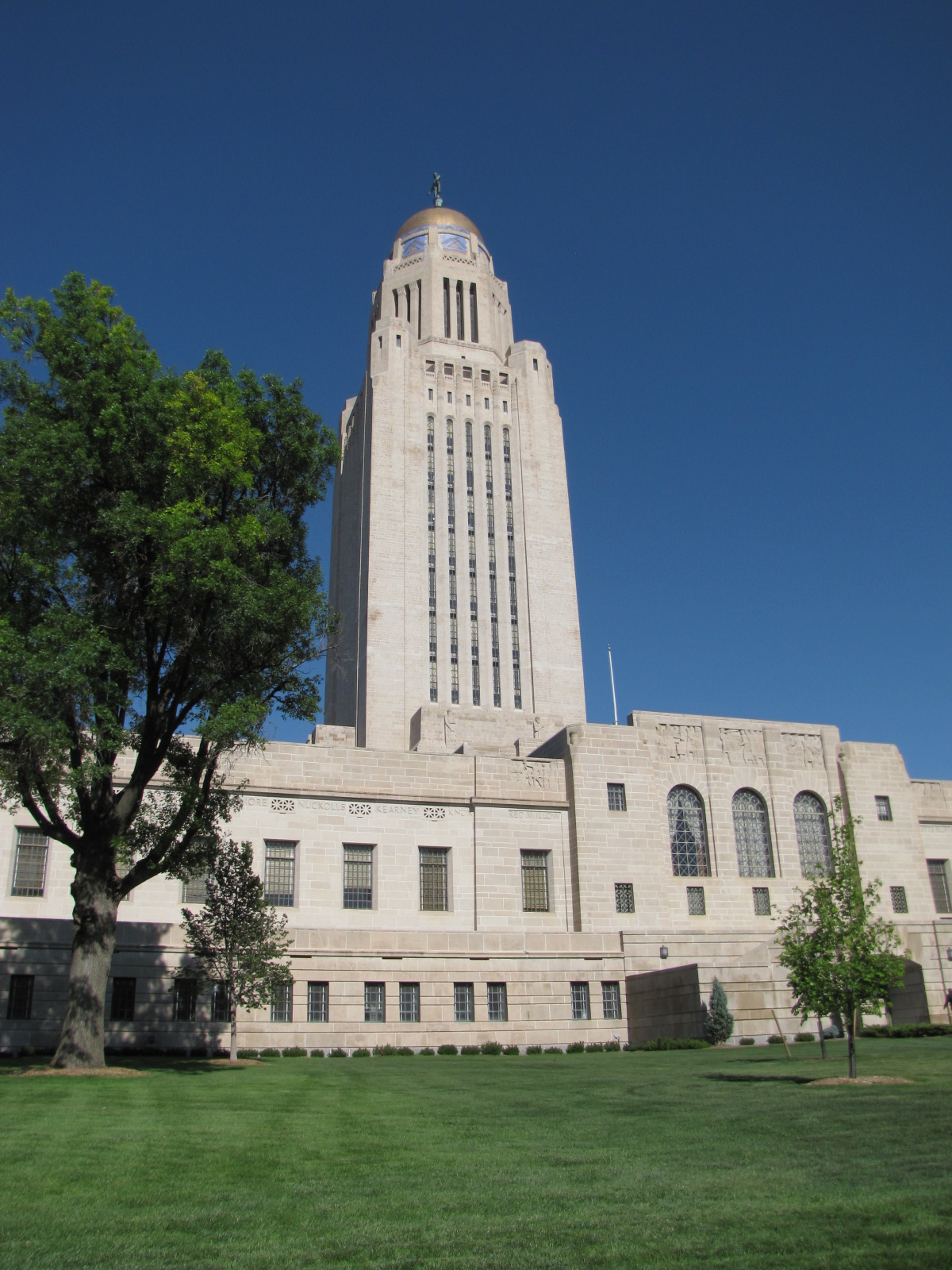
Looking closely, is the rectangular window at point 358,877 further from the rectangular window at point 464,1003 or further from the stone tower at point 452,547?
the stone tower at point 452,547

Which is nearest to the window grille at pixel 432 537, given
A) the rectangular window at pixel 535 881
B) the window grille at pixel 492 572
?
the window grille at pixel 492 572

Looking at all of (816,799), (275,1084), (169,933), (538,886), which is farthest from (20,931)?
(816,799)

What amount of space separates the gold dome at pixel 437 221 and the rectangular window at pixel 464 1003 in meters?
65.3

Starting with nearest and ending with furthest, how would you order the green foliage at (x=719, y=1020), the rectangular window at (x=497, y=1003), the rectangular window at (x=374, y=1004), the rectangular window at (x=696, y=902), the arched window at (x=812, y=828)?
the green foliage at (x=719, y=1020)
the rectangular window at (x=374, y=1004)
the rectangular window at (x=497, y=1003)
the rectangular window at (x=696, y=902)
the arched window at (x=812, y=828)

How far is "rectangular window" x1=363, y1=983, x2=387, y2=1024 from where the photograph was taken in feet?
111

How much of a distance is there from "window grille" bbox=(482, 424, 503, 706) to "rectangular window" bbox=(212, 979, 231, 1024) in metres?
32.9

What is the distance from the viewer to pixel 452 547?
2606 inches

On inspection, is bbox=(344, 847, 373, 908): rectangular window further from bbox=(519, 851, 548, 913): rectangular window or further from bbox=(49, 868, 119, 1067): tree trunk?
bbox=(49, 868, 119, 1067): tree trunk

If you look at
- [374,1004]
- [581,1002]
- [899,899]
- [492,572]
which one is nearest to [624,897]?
[581,1002]

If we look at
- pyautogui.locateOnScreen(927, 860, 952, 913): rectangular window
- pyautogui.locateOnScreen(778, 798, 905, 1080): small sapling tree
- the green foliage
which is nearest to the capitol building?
pyautogui.locateOnScreen(927, 860, 952, 913): rectangular window

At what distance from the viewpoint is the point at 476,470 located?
2717 inches

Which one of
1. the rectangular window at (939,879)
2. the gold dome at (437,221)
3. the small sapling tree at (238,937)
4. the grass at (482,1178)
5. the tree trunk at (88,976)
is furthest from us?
the gold dome at (437,221)

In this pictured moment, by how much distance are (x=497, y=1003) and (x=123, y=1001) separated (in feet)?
40.9

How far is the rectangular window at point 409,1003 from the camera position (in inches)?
1345
